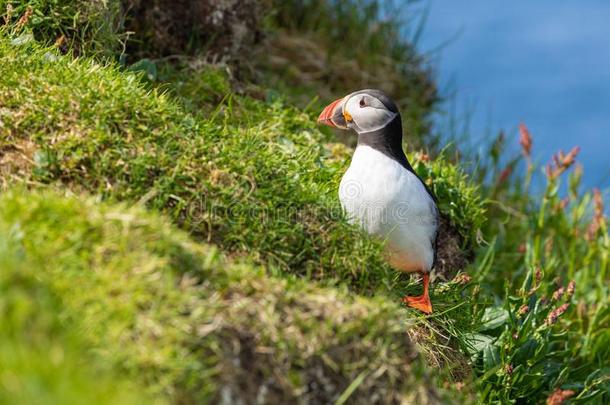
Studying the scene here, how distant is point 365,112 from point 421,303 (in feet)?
3.70

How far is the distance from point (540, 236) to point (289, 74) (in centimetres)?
372

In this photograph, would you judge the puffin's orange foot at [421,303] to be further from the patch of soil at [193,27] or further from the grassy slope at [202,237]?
the patch of soil at [193,27]

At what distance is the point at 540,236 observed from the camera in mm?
7824

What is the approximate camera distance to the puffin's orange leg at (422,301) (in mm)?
4930

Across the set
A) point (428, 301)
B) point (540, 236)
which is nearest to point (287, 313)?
point (428, 301)

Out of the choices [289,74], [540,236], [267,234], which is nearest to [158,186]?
[267,234]

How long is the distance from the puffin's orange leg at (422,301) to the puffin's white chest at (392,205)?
0.11 m

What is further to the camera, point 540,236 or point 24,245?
point 540,236

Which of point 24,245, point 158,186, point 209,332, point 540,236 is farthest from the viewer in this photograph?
point 540,236

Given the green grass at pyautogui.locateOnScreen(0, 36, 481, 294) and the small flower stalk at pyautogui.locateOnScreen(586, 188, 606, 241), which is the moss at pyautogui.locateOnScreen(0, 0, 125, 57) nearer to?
the green grass at pyautogui.locateOnScreen(0, 36, 481, 294)

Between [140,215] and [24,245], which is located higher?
[140,215]

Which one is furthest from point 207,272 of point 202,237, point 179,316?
point 202,237

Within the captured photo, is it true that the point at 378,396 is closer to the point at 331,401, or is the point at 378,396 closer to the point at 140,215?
the point at 331,401

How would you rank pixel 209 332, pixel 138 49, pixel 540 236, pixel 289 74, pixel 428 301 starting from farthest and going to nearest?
pixel 289 74 < pixel 540 236 < pixel 138 49 < pixel 428 301 < pixel 209 332
